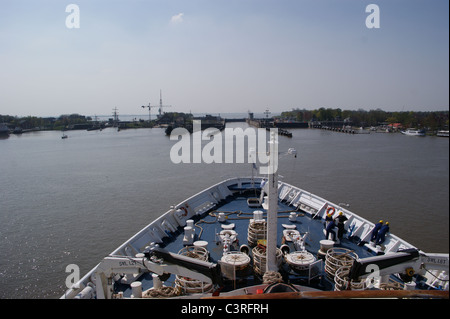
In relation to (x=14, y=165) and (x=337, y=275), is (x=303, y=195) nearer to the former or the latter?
(x=337, y=275)

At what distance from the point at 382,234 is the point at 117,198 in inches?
779

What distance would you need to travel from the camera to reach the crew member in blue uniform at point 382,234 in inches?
352

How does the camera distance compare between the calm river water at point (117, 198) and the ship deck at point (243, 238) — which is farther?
the calm river water at point (117, 198)

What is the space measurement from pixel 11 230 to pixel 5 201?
6.05 meters

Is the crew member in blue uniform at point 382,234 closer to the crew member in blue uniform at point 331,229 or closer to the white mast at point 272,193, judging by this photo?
the crew member in blue uniform at point 331,229

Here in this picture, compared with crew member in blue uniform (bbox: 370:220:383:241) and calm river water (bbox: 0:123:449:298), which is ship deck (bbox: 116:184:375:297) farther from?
calm river water (bbox: 0:123:449:298)

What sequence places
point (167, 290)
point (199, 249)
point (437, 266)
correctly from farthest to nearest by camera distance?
point (199, 249) < point (167, 290) < point (437, 266)

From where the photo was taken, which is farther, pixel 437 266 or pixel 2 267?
pixel 2 267

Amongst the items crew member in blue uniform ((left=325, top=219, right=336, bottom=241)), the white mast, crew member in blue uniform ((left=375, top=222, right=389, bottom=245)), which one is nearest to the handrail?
the white mast

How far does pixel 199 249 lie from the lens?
8.94 metres

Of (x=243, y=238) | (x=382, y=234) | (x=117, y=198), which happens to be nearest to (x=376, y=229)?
(x=382, y=234)

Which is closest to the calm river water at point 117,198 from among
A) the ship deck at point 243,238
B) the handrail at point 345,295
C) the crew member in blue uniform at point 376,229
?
the handrail at point 345,295

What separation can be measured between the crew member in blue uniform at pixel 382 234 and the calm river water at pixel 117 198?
1607 millimetres
